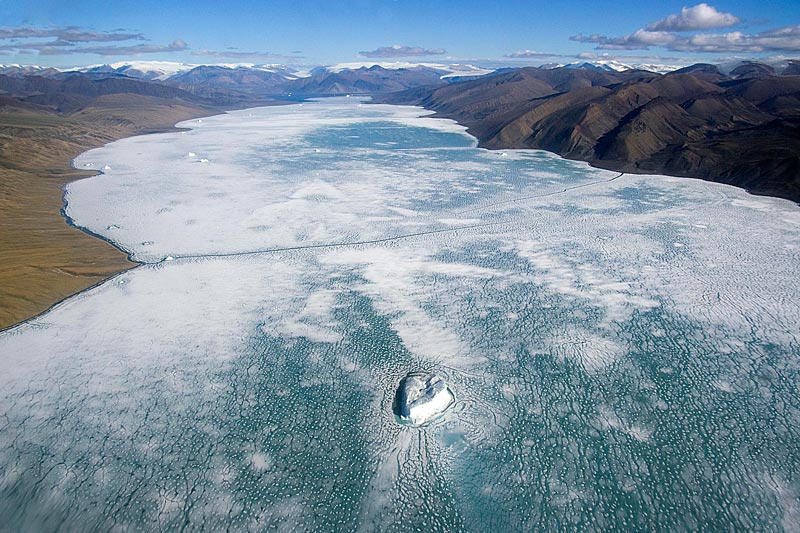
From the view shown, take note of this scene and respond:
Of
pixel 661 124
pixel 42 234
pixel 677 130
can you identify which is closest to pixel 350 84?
pixel 661 124

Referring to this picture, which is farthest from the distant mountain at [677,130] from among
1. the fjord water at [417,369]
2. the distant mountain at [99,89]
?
the distant mountain at [99,89]

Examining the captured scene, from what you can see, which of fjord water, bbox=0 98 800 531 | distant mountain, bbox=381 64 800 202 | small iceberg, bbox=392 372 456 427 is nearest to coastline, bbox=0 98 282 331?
fjord water, bbox=0 98 800 531

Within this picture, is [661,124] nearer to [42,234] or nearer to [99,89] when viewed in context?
[42,234]

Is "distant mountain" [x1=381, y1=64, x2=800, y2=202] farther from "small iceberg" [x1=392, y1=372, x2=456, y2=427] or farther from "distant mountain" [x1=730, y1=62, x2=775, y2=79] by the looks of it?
"distant mountain" [x1=730, y1=62, x2=775, y2=79]

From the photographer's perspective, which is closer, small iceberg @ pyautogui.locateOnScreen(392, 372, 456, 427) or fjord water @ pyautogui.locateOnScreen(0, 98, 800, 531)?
fjord water @ pyautogui.locateOnScreen(0, 98, 800, 531)

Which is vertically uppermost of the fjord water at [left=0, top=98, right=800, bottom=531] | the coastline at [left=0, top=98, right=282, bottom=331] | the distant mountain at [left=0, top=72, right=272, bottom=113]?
the distant mountain at [left=0, top=72, right=272, bottom=113]

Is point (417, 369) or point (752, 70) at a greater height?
point (752, 70)

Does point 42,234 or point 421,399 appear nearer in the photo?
point 421,399
